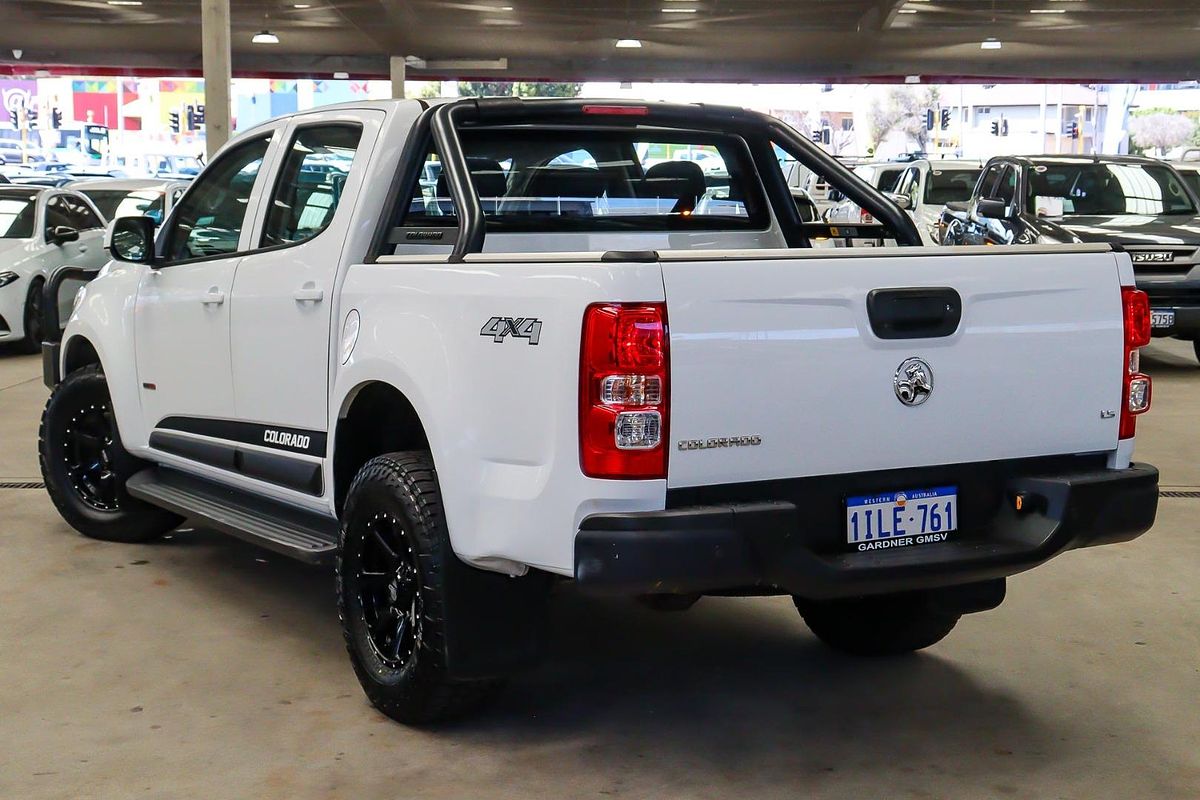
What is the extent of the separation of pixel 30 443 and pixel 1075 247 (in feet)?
22.1

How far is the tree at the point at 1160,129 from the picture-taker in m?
47.7

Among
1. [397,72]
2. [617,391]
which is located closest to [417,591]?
[617,391]

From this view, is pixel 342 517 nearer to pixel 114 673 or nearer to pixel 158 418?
pixel 114 673

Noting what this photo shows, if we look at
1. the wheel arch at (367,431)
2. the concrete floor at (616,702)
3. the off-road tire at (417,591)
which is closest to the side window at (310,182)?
the wheel arch at (367,431)

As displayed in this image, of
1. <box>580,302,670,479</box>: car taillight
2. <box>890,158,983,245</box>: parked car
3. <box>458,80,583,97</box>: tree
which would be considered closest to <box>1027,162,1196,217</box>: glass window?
<box>890,158,983,245</box>: parked car

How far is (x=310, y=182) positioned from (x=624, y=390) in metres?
1.99

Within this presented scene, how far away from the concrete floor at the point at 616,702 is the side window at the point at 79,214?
913 centimetres

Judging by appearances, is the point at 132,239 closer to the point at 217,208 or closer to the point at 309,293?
the point at 217,208

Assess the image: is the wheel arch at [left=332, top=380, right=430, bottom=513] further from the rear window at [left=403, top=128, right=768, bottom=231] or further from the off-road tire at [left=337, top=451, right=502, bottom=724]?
the rear window at [left=403, top=128, right=768, bottom=231]

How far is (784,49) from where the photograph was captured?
3322cm

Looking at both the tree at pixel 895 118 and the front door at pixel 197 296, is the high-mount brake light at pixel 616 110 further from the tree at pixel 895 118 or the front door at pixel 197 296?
the tree at pixel 895 118

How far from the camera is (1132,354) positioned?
373 centimetres

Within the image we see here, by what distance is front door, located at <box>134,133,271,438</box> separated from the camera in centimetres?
497

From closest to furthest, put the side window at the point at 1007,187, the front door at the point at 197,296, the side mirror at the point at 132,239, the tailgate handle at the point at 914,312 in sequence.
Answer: the tailgate handle at the point at 914,312, the front door at the point at 197,296, the side mirror at the point at 132,239, the side window at the point at 1007,187
